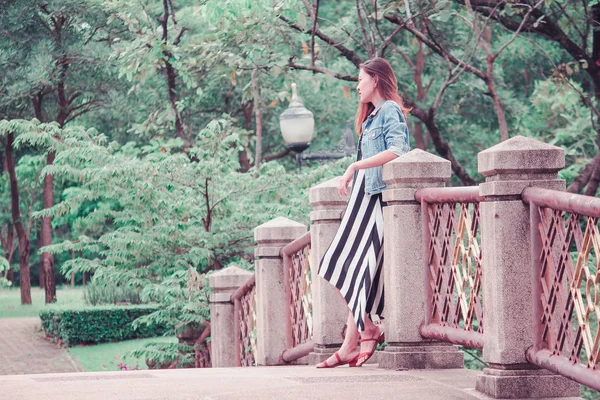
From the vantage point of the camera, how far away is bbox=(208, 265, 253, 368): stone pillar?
1220 centimetres

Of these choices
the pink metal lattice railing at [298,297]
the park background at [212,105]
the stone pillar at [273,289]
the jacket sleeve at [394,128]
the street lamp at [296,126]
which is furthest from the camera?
the street lamp at [296,126]

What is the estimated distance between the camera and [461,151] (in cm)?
2956

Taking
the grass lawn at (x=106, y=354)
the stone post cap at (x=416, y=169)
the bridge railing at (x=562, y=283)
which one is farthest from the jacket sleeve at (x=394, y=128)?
the grass lawn at (x=106, y=354)

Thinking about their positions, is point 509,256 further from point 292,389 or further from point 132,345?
point 132,345

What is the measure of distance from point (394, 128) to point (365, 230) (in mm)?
769

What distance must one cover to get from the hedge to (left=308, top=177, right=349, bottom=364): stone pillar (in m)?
15.0

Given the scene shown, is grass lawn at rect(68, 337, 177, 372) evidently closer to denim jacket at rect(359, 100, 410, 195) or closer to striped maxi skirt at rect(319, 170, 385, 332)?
striped maxi skirt at rect(319, 170, 385, 332)

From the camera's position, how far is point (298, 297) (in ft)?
30.8

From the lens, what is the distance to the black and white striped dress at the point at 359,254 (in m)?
7.09

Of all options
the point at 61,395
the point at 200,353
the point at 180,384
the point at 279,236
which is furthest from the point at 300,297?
the point at 200,353

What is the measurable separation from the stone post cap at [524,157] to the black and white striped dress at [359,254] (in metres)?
1.98

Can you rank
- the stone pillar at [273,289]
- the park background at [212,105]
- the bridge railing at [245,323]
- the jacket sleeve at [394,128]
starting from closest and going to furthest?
the jacket sleeve at [394,128] → the stone pillar at [273,289] → the bridge railing at [245,323] → the park background at [212,105]

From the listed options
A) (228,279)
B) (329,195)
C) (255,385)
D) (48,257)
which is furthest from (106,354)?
(255,385)

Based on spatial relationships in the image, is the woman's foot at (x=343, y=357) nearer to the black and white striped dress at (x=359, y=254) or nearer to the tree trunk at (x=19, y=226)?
the black and white striped dress at (x=359, y=254)
